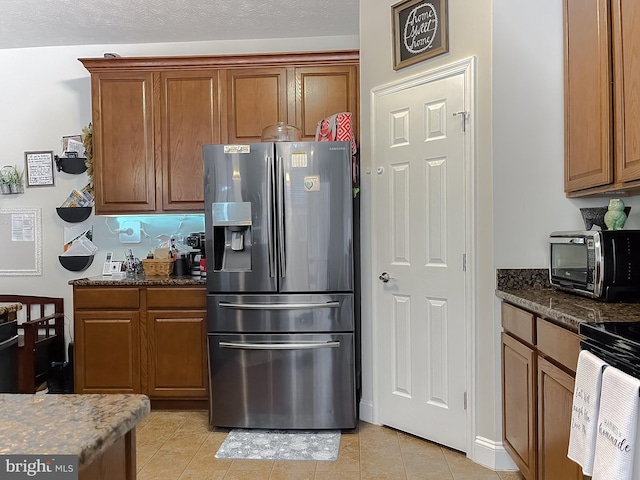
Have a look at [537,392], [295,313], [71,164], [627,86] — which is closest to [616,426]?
[537,392]

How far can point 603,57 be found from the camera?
200 cm

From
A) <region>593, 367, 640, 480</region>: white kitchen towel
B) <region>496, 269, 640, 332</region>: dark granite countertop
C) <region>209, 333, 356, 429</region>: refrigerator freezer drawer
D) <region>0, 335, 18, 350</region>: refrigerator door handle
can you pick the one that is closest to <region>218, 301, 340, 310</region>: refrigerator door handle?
<region>209, 333, 356, 429</region>: refrigerator freezer drawer

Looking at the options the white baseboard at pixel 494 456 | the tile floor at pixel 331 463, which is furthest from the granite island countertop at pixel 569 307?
the tile floor at pixel 331 463

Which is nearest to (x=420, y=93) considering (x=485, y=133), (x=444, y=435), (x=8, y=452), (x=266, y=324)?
(x=485, y=133)

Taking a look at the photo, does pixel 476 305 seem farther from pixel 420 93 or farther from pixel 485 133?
pixel 420 93

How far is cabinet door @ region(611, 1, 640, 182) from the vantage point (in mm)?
1796

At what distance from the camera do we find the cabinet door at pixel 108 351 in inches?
130

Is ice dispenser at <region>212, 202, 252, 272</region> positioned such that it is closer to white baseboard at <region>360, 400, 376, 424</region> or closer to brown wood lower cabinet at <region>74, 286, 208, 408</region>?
brown wood lower cabinet at <region>74, 286, 208, 408</region>

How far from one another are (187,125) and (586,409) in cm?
312

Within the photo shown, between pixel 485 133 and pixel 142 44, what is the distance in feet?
9.67

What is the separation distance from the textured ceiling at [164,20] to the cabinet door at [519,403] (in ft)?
8.20

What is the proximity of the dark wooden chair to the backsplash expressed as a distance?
9.69 feet

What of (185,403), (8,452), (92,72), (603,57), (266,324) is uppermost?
(92,72)

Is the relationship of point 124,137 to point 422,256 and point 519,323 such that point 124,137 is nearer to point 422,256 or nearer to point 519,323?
point 422,256
